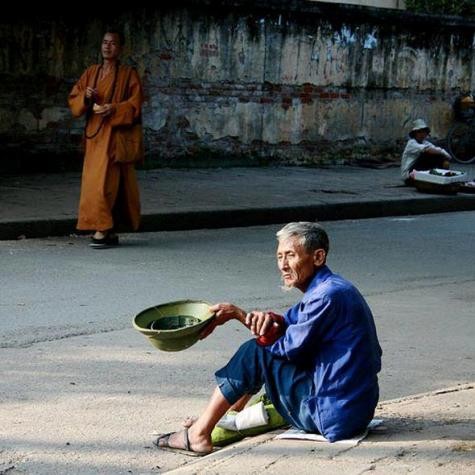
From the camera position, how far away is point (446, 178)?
1583cm

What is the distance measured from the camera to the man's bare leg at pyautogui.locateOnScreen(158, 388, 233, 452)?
16.9 feet

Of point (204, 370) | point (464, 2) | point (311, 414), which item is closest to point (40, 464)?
point (311, 414)

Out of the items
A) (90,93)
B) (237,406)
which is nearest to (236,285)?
(90,93)

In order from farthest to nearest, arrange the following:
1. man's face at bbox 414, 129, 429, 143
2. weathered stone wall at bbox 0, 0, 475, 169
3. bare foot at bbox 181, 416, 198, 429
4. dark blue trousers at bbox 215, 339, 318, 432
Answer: man's face at bbox 414, 129, 429, 143, weathered stone wall at bbox 0, 0, 475, 169, bare foot at bbox 181, 416, 198, 429, dark blue trousers at bbox 215, 339, 318, 432

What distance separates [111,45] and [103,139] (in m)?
0.85

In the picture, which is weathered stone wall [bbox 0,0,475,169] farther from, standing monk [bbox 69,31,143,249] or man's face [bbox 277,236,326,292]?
man's face [bbox 277,236,326,292]

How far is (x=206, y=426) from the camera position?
17.0 feet

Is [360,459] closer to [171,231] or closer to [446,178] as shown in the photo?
[171,231]

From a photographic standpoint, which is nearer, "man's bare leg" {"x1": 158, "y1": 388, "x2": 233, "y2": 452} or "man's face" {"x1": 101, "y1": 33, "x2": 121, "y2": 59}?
"man's bare leg" {"x1": 158, "y1": 388, "x2": 233, "y2": 452}

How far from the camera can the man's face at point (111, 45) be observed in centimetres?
1066

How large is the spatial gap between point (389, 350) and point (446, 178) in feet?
29.1

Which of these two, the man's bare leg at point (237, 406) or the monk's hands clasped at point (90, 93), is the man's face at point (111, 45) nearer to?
the monk's hands clasped at point (90, 93)

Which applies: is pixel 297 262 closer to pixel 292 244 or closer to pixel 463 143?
pixel 292 244

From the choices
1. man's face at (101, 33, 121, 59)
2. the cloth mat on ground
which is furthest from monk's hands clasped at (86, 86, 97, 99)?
the cloth mat on ground
